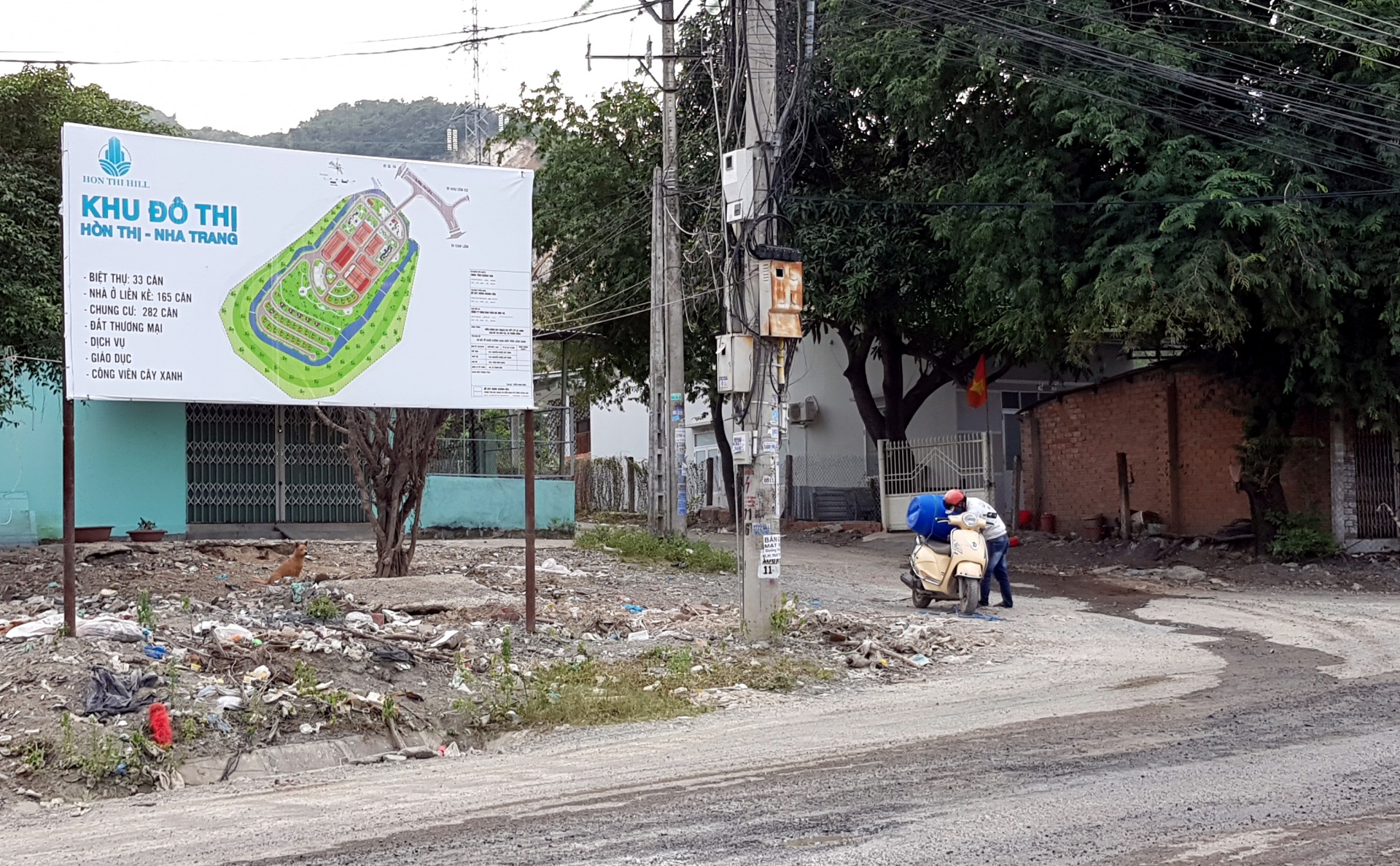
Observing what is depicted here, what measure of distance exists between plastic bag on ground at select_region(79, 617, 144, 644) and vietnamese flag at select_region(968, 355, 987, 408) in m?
21.0

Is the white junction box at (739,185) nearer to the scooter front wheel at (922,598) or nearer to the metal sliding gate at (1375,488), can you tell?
the scooter front wheel at (922,598)

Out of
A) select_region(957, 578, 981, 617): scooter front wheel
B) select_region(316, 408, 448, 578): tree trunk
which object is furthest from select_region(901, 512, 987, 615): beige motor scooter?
select_region(316, 408, 448, 578): tree trunk

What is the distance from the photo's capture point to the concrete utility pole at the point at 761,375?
11352mm

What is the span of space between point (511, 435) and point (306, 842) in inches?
736

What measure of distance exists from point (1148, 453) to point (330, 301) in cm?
1707

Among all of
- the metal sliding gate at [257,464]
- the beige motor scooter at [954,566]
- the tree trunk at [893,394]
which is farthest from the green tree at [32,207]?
the tree trunk at [893,394]

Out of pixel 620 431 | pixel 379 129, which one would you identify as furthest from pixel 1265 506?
pixel 379 129

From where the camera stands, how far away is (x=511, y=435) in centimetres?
2391

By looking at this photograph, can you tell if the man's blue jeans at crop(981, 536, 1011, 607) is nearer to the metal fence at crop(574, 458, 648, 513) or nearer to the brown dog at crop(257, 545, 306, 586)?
the brown dog at crop(257, 545, 306, 586)

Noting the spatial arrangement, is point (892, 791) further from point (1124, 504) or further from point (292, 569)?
point (1124, 504)

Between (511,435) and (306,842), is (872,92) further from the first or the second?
(306,842)

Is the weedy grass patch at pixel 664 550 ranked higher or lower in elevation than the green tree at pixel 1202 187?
lower

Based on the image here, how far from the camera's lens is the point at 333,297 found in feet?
35.0

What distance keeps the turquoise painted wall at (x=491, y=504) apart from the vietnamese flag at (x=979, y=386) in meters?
9.85
